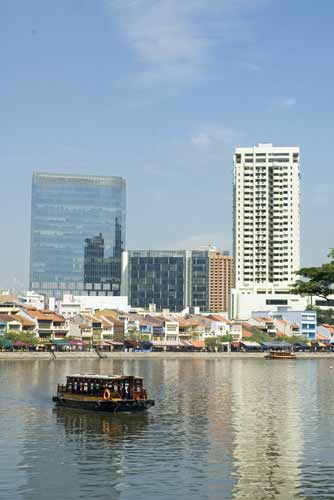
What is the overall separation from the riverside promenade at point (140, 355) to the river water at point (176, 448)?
68.0 metres

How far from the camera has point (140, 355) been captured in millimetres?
169625

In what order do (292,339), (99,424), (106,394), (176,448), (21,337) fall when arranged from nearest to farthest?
(176,448)
(99,424)
(106,394)
(21,337)
(292,339)

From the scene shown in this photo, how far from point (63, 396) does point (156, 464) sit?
2785cm

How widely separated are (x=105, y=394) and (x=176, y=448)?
19625 mm

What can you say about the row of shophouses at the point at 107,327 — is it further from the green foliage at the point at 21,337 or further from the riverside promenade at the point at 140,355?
the riverside promenade at the point at 140,355

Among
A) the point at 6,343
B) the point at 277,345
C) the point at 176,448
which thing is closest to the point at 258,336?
the point at 277,345

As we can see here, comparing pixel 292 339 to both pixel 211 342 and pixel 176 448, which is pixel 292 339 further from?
pixel 176 448

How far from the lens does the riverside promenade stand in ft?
501

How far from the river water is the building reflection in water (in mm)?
61

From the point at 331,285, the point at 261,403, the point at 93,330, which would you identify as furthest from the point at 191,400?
the point at 93,330

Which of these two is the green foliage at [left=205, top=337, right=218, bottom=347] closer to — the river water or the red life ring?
the river water

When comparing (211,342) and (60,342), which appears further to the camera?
(211,342)

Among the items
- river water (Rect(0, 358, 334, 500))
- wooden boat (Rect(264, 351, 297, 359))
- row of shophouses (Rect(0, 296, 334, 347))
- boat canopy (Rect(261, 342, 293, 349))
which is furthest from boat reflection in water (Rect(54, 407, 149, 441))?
boat canopy (Rect(261, 342, 293, 349))

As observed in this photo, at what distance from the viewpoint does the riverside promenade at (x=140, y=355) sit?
152750 millimetres
